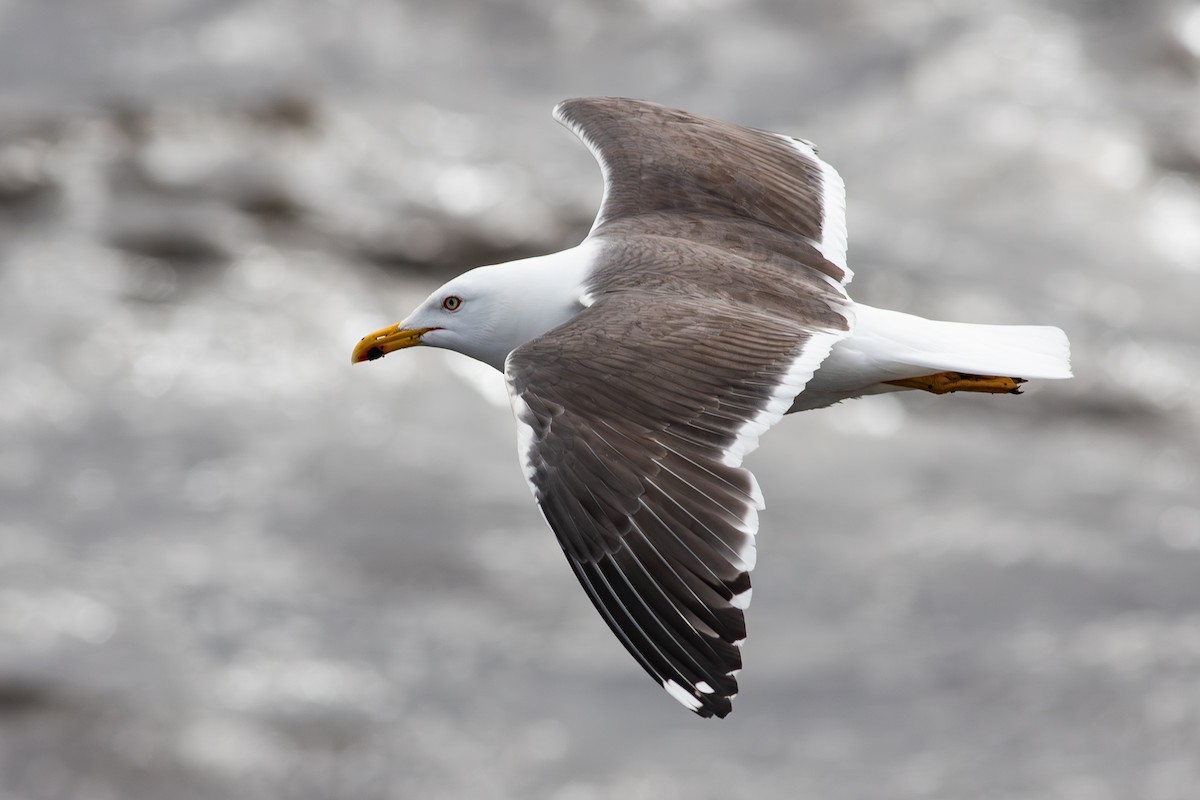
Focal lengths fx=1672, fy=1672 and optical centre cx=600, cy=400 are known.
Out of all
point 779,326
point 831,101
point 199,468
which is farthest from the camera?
point 831,101

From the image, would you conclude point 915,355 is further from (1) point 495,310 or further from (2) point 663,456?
(1) point 495,310

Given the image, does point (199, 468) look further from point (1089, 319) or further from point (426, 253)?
point (1089, 319)

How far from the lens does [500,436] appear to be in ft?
85.9

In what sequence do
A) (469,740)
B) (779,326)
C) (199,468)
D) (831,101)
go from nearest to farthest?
(779,326)
(469,740)
(199,468)
(831,101)

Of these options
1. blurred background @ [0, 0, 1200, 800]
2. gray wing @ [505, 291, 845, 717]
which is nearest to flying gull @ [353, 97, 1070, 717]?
gray wing @ [505, 291, 845, 717]

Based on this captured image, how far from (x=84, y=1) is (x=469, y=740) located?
1598 cm

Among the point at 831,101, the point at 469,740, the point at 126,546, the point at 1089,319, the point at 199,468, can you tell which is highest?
the point at 831,101

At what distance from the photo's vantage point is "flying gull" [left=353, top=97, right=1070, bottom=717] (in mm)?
5738

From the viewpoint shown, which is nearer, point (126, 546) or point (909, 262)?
point (126, 546)

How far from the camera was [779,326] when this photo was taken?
6832mm

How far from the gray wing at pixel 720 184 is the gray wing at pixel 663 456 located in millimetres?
1327

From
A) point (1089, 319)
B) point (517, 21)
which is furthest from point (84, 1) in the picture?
point (1089, 319)

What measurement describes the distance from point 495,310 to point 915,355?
6.24 ft

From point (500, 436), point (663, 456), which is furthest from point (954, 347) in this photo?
point (500, 436)
